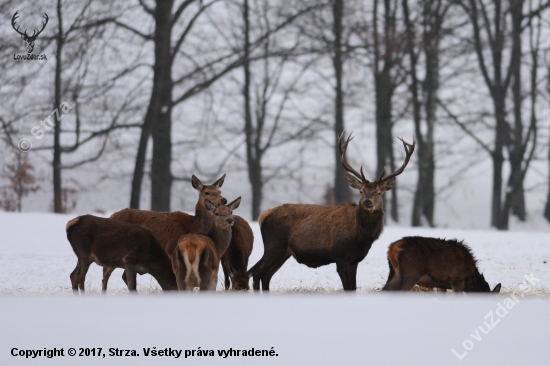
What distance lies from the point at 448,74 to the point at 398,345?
20.0m

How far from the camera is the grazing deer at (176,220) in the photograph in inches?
438

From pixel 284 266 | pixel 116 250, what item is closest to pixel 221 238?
pixel 116 250

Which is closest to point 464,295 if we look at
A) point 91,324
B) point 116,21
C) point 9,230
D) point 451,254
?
point 451,254

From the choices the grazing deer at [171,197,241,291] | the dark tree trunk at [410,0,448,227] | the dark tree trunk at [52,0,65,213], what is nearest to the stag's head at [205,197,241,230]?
the grazing deer at [171,197,241,291]

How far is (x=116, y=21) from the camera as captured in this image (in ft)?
75.4

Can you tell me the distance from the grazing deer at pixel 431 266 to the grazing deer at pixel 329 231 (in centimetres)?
75

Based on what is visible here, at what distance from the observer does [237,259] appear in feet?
38.2

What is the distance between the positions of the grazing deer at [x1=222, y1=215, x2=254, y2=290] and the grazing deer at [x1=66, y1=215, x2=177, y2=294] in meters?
1.15

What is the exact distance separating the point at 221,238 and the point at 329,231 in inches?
55.8

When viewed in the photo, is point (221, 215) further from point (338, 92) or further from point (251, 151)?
point (251, 151)

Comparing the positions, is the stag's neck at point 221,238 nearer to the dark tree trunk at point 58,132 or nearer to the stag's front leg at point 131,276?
the stag's front leg at point 131,276

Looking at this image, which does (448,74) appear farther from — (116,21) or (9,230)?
(9,230)

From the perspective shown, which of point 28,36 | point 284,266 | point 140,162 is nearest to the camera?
point 284,266

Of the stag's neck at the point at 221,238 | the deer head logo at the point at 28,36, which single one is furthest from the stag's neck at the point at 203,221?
the deer head logo at the point at 28,36
